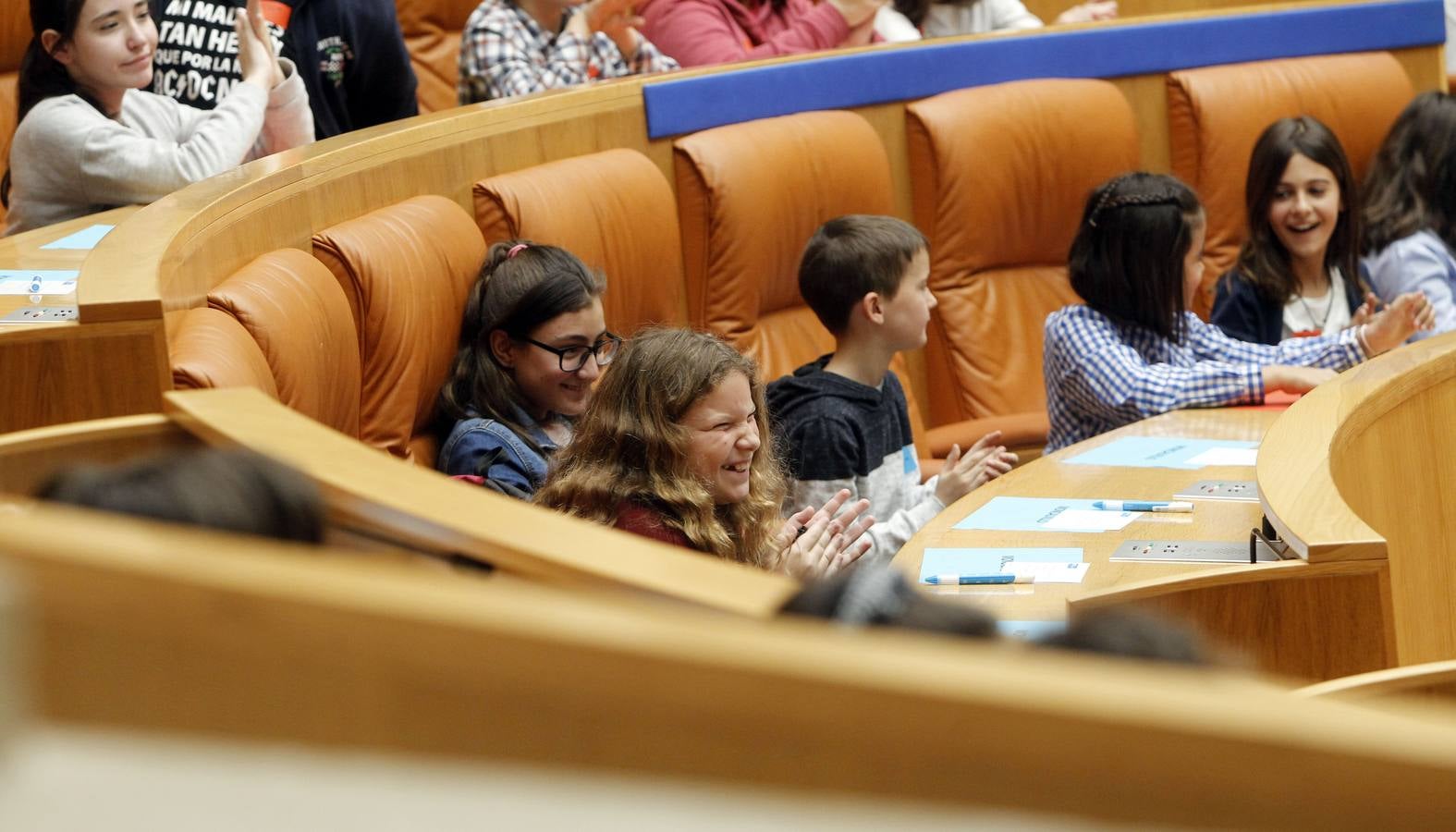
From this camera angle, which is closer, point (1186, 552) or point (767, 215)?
point (1186, 552)

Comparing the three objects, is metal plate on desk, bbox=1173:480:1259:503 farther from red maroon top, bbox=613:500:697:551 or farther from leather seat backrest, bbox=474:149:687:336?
leather seat backrest, bbox=474:149:687:336

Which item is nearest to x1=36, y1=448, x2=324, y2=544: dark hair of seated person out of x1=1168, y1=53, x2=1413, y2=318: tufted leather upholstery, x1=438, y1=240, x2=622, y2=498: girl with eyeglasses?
x1=438, y1=240, x2=622, y2=498: girl with eyeglasses

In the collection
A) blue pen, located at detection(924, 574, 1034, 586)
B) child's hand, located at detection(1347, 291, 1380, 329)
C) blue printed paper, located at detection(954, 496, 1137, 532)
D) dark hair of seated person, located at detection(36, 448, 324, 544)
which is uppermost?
dark hair of seated person, located at detection(36, 448, 324, 544)

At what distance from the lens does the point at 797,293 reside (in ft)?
12.1

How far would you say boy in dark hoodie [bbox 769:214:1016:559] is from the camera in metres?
2.55

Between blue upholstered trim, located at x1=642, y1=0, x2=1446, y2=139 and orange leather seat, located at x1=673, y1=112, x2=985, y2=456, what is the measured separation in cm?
7

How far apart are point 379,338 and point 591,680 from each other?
73.8 inches

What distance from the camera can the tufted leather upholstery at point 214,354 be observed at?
1.55 metres

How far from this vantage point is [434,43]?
4.93 m

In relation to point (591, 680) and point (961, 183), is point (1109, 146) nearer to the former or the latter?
point (961, 183)

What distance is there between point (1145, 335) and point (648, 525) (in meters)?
1.45

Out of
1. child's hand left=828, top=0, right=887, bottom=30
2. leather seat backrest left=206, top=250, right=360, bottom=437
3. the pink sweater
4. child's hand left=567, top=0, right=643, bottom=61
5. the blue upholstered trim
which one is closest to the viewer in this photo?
leather seat backrest left=206, top=250, right=360, bottom=437

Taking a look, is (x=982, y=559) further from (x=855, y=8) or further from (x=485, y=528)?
(x=855, y=8)

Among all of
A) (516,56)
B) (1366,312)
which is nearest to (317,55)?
(516,56)
